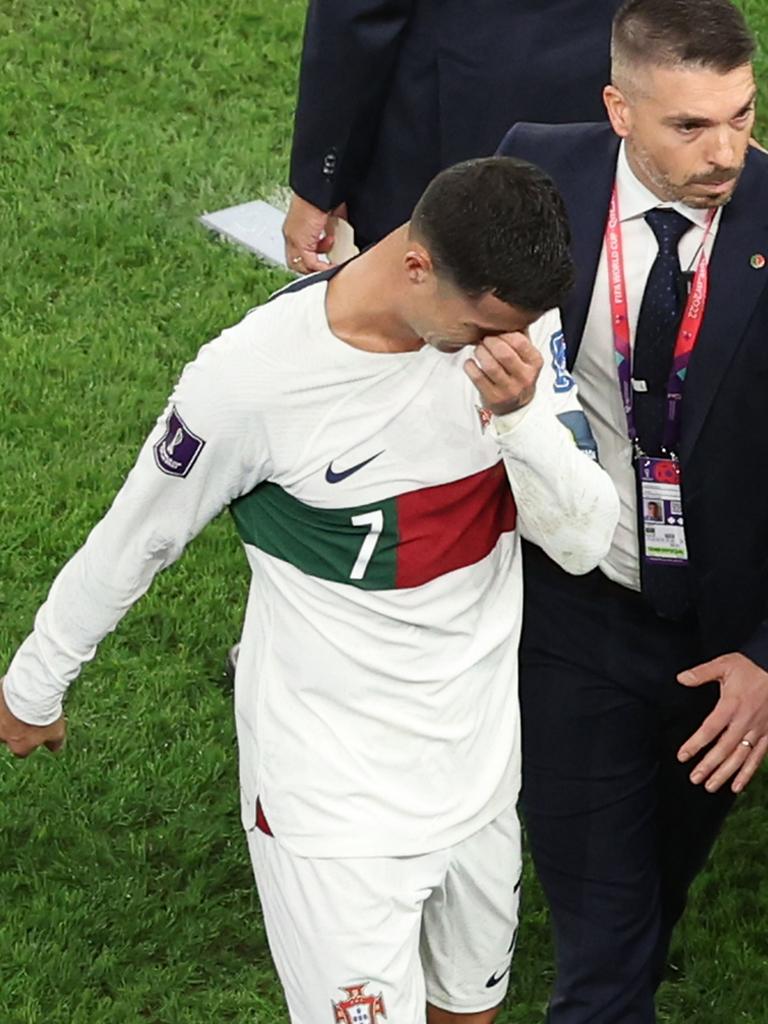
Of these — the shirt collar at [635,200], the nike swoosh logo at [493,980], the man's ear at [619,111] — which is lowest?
the nike swoosh logo at [493,980]

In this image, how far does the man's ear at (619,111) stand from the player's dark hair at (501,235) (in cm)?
58

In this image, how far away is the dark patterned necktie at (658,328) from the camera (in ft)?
12.9

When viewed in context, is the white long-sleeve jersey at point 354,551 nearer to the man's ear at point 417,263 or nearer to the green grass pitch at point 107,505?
the man's ear at point 417,263

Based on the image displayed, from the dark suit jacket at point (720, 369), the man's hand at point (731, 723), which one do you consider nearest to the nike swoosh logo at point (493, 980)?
the man's hand at point (731, 723)

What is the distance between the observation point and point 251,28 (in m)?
9.87

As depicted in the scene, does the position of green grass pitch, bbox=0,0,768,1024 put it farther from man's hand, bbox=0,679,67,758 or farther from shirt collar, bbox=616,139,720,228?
shirt collar, bbox=616,139,720,228

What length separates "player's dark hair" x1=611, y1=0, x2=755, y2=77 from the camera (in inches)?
151

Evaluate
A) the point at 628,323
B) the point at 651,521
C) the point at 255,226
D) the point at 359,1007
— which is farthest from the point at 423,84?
the point at 255,226

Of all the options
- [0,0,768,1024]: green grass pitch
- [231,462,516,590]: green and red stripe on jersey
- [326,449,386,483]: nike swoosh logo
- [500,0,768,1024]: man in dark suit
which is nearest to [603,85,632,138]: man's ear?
[500,0,768,1024]: man in dark suit

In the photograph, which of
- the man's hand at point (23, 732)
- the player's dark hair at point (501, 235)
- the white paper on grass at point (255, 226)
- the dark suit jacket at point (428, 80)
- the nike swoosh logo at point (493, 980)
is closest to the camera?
the player's dark hair at point (501, 235)

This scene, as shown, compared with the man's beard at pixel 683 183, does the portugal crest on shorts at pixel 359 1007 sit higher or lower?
lower

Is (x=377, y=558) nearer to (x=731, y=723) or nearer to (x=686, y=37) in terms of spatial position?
(x=731, y=723)

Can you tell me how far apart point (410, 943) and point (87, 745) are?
208cm

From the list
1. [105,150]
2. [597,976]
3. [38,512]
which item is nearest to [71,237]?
[105,150]
